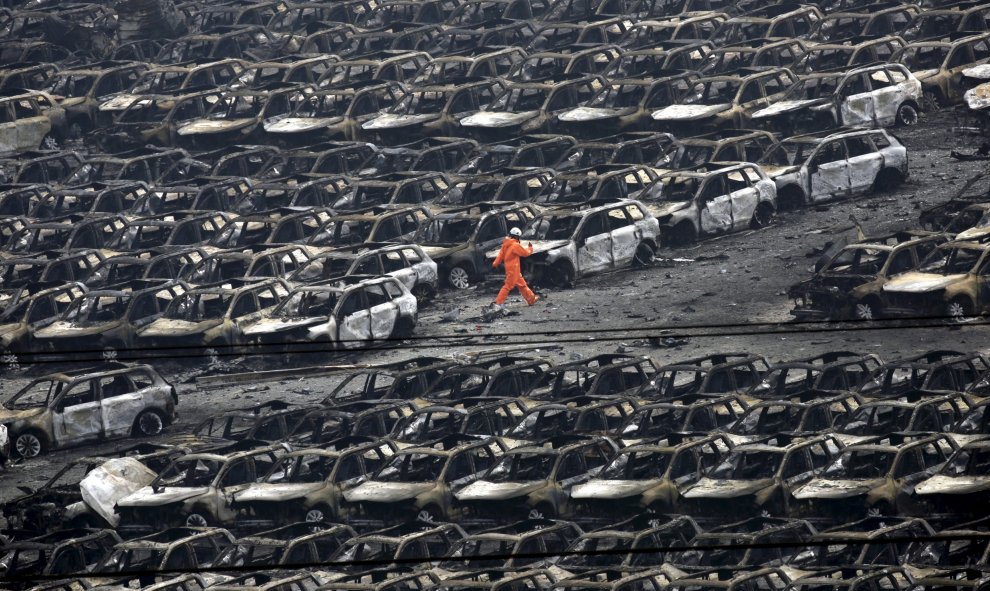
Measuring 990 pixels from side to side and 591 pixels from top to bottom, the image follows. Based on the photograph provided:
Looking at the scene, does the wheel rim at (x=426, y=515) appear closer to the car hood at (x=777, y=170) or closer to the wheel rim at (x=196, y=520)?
the wheel rim at (x=196, y=520)

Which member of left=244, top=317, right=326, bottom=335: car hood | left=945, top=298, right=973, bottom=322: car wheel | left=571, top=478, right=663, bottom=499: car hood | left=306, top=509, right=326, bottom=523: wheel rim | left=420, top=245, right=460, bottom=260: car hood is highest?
left=945, top=298, right=973, bottom=322: car wheel

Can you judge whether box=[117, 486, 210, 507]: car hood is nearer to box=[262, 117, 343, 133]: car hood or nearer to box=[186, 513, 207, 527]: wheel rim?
box=[186, 513, 207, 527]: wheel rim

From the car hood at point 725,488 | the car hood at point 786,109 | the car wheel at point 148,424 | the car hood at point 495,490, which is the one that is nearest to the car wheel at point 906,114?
the car hood at point 786,109

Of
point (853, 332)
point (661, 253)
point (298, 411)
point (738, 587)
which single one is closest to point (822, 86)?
point (661, 253)

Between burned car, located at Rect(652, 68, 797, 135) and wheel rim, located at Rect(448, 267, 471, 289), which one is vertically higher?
burned car, located at Rect(652, 68, 797, 135)

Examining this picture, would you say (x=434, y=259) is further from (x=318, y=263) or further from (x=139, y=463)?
(x=139, y=463)

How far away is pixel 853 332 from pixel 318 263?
9.31m

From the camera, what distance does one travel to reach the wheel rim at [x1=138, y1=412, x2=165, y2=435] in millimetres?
31172

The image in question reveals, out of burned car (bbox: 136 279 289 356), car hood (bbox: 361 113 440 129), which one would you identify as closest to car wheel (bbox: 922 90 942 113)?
car hood (bbox: 361 113 440 129)

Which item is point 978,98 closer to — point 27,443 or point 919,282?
point 919,282

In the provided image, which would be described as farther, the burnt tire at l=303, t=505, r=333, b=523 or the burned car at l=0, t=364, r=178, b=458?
the burned car at l=0, t=364, r=178, b=458

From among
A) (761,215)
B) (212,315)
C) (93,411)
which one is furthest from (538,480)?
(761,215)

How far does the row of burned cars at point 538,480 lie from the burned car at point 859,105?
8.99 metres

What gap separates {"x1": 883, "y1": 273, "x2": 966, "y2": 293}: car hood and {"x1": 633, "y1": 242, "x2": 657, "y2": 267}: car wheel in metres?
5.15
